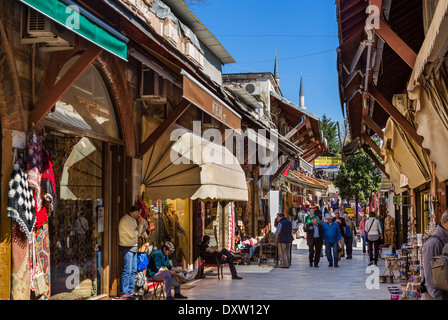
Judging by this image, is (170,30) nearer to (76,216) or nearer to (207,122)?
(207,122)

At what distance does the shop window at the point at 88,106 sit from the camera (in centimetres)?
834

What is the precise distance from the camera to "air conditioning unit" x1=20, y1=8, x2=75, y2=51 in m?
6.69

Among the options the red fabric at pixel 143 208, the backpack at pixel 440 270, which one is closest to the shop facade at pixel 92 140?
the red fabric at pixel 143 208

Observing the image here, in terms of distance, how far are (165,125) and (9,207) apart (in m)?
4.57

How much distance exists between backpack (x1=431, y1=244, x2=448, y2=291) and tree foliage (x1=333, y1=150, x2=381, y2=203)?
2893cm

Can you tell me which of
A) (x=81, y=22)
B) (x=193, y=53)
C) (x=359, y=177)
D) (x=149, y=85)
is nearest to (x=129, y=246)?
(x=149, y=85)

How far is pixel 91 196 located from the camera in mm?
9648

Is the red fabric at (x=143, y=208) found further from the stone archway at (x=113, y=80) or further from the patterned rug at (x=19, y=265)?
the patterned rug at (x=19, y=265)

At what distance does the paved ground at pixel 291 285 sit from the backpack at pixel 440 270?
5556 millimetres

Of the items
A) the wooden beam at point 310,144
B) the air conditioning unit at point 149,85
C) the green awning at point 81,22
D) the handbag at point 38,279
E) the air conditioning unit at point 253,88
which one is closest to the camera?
the green awning at point 81,22

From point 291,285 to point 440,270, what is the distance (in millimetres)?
7708

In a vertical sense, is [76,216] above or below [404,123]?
below

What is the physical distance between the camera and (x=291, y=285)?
42.9ft

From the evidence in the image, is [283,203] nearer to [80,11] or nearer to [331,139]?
[80,11]
